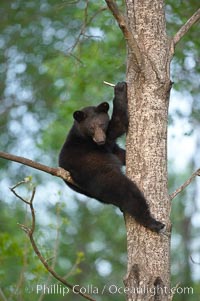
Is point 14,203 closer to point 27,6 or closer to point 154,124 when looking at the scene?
point 27,6

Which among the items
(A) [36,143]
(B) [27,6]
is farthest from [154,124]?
(A) [36,143]

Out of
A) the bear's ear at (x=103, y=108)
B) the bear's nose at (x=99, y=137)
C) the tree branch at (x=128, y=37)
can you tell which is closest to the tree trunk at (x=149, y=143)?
the tree branch at (x=128, y=37)

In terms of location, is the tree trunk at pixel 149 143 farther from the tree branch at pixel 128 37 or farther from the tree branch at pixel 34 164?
the tree branch at pixel 34 164

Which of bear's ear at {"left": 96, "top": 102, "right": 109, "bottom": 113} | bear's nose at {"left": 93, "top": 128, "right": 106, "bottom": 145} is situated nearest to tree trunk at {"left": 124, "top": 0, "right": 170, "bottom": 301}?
bear's nose at {"left": 93, "top": 128, "right": 106, "bottom": 145}

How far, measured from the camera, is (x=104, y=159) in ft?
23.2

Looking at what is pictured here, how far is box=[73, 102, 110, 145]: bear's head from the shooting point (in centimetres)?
719

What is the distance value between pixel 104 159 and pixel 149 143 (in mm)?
1391

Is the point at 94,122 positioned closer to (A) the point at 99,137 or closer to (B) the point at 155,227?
(A) the point at 99,137

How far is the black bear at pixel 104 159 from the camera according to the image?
Result: 5868mm

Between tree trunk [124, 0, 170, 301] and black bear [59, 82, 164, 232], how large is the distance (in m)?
0.12

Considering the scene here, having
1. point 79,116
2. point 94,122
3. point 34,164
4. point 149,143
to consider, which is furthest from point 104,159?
point 34,164

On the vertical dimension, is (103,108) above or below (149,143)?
above

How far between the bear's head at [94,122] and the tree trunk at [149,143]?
1182 mm

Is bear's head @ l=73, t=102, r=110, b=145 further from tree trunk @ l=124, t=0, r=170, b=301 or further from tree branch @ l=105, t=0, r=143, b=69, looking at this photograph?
tree branch @ l=105, t=0, r=143, b=69
